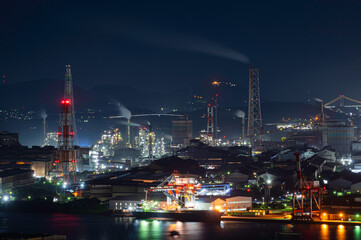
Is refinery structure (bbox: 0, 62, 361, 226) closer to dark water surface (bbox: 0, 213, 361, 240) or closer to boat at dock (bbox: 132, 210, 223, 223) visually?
boat at dock (bbox: 132, 210, 223, 223)

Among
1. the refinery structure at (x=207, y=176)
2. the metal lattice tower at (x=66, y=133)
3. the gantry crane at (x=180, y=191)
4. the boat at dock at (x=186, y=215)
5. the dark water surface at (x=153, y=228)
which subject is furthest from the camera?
the metal lattice tower at (x=66, y=133)

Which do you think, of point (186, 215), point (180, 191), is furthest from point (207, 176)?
point (186, 215)

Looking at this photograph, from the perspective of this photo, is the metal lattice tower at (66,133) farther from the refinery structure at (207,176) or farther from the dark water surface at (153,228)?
the dark water surface at (153,228)

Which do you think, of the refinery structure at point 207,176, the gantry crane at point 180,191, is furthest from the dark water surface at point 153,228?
the gantry crane at point 180,191

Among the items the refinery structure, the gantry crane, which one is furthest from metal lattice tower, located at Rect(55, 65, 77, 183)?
the gantry crane

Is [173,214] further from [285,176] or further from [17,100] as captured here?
[17,100]

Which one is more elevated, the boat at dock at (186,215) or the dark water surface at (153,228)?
the boat at dock at (186,215)

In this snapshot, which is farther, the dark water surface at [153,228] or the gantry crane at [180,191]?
the gantry crane at [180,191]

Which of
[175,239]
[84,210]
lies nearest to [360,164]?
[84,210]

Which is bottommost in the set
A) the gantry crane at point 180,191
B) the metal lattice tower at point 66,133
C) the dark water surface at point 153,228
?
the dark water surface at point 153,228
